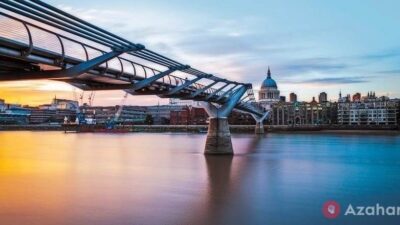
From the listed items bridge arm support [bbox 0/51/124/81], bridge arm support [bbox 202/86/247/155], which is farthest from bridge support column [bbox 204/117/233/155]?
bridge arm support [bbox 0/51/124/81]

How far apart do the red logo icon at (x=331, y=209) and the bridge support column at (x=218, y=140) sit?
94.4 ft

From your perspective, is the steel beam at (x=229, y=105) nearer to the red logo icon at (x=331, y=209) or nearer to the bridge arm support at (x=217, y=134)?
the bridge arm support at (x=217, y=134)

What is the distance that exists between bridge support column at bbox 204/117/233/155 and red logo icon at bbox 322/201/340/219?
94.4 feet

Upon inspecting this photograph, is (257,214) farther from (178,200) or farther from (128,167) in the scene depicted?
(128,167)

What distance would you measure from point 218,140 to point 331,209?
30444 mm

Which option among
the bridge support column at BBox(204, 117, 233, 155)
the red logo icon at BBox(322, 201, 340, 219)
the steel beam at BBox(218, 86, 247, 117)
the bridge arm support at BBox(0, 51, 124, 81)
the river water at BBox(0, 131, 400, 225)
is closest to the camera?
the river water at BBox(0, 131, 400, 225)

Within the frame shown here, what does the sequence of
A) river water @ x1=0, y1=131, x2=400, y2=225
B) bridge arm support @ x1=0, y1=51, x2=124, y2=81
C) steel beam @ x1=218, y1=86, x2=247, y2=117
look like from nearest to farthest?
1. river water @ x1=0, y1=131, x2=400, y2=225
2. bridge arm support @ x1=0, y1=51, x2=124, y2=81
3. steel beam @ x1=218, y1=86, x2=247, y2=117

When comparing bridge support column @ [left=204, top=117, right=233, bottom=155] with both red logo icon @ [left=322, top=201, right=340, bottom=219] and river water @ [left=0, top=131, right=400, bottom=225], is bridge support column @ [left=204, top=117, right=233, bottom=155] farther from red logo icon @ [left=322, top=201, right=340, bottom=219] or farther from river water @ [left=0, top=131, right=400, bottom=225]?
red logo icon @ [left=322, top=201, right=340, bottom=219]

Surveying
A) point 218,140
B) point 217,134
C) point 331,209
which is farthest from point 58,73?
point 217,134

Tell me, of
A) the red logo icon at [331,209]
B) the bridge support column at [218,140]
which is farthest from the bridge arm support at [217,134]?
the red logo icon at [331,209]

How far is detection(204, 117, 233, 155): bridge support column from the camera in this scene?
168ft

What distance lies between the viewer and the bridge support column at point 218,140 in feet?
168

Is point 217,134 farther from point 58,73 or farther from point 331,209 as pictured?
point 331,209

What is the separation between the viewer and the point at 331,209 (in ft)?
69.1
